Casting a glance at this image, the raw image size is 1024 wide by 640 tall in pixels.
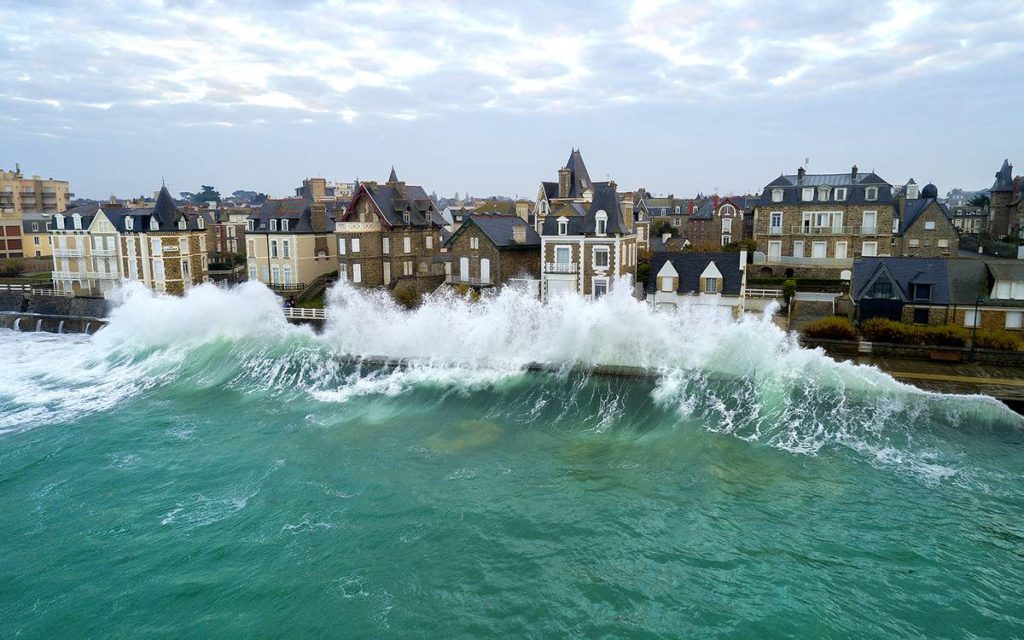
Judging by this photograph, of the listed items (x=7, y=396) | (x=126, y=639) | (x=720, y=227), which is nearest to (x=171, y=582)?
(x=126, y=639)

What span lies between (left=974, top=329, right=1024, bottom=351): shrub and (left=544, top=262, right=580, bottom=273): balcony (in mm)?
19558

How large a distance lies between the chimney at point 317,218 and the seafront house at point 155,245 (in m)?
9.30

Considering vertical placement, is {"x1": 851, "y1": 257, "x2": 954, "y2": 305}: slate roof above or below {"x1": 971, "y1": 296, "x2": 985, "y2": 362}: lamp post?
above

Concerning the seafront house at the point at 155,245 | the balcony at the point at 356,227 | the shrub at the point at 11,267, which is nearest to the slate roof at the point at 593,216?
the balcony at the point at 356,227

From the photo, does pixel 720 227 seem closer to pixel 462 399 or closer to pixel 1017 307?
pixel 1017 307

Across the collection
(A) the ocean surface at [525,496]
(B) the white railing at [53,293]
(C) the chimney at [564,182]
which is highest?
(C) the chimney at [564,182]

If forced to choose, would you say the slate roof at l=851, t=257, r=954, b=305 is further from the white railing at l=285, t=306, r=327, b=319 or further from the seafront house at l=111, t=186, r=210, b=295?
the seafront house at l=111, t=186, r=210, b=295

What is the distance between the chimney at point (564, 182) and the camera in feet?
147

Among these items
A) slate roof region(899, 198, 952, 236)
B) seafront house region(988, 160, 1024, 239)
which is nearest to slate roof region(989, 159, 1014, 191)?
seafront house region(988, 160, 1024, 239)

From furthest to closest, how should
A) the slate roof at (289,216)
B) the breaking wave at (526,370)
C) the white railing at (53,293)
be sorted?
the white railing at (53,293) < the slate roof at (289,216) < the breaking wave at (526,370)

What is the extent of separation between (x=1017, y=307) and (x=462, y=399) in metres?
26.1

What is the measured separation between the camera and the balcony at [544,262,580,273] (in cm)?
3803

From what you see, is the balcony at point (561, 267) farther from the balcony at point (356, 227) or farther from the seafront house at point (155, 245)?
the seafront house at point (155, 245)

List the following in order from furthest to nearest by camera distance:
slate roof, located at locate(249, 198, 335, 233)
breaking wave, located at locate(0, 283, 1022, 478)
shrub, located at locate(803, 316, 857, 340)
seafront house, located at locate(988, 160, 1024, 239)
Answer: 1. seafront house, located at locate(988, 160, 1024, 239)
2. slate roof, located at locate(249, 198, 335, 233)
3. shrub, located at locate(803, 316, 857, 340)
4. breaking wave, located at locate(0, 283, 1022, 478)
